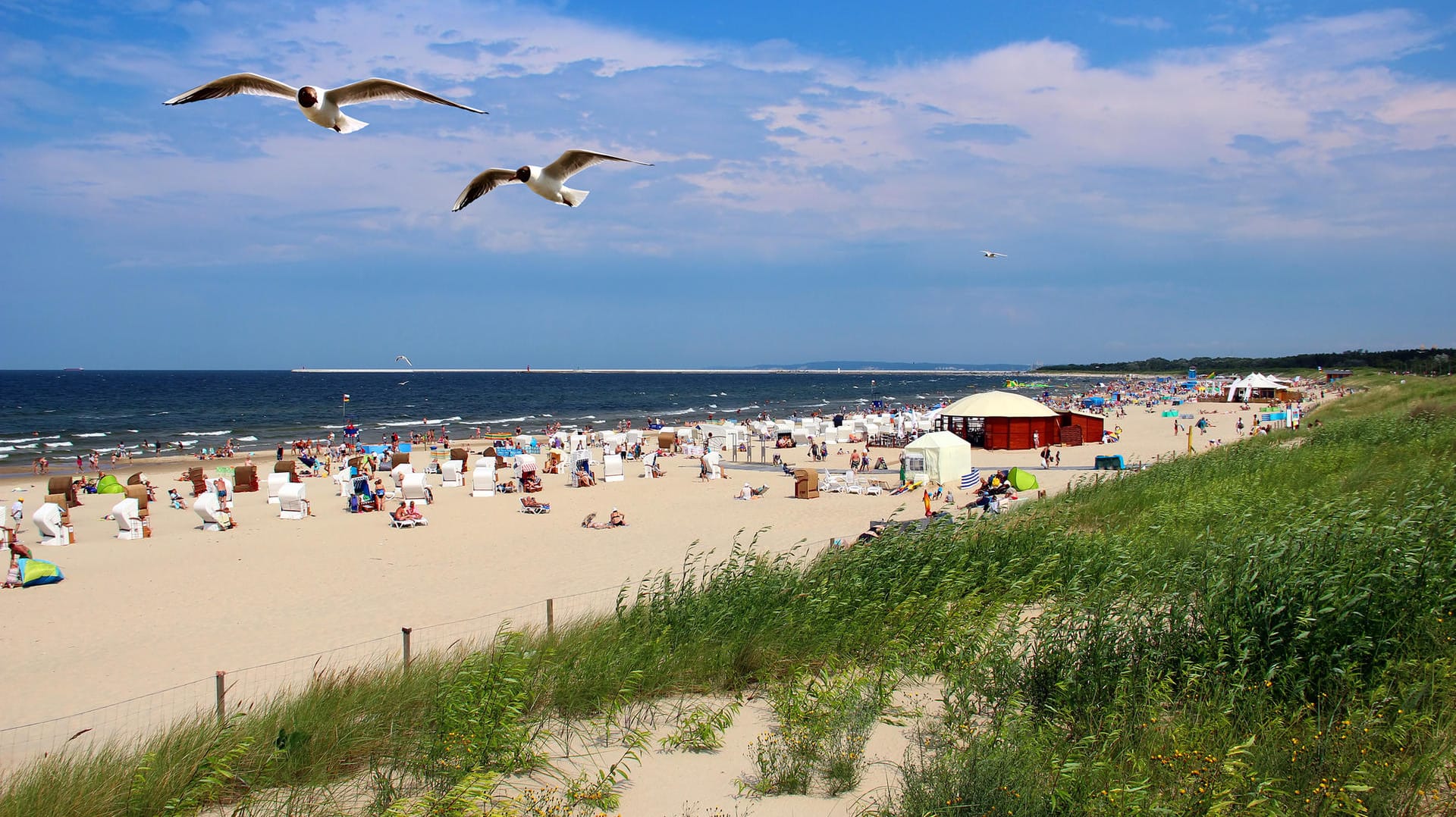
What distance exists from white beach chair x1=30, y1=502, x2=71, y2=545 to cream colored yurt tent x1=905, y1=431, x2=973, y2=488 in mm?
18086

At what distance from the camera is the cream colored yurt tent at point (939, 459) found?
21.9m

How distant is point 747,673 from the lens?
21.4ft

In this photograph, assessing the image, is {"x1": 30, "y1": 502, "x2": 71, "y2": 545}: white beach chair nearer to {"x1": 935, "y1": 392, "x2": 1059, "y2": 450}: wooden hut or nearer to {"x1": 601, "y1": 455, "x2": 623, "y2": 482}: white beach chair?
{"x1": 601, "y1": 455, "x2": 623, "y2": 482}: white beach chair

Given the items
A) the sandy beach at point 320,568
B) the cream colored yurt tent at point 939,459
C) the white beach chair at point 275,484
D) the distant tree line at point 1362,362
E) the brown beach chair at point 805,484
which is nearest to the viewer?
the sandy beach at point 320,568

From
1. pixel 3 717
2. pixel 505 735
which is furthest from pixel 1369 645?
pixel 3 717

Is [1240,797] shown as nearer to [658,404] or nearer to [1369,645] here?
[1369,645]

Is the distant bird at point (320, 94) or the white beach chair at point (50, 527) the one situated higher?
the distant bird at point (320, 94)

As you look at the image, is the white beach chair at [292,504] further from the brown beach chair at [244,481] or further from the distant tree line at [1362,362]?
the distant tree line at [1362,362]

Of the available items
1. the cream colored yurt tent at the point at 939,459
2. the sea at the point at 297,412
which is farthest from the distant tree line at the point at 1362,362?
the cream colored yurt tent at the point at 939,459

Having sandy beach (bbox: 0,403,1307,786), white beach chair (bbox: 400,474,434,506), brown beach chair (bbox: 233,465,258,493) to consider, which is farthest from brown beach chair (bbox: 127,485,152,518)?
white beach chair (bbox: 400,474,434,506)

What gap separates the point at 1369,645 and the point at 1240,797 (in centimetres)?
191

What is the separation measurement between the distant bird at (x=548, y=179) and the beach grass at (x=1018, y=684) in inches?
117

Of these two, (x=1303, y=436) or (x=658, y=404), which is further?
(x=658, y=404)

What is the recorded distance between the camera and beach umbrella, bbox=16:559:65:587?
12688 millimetres
